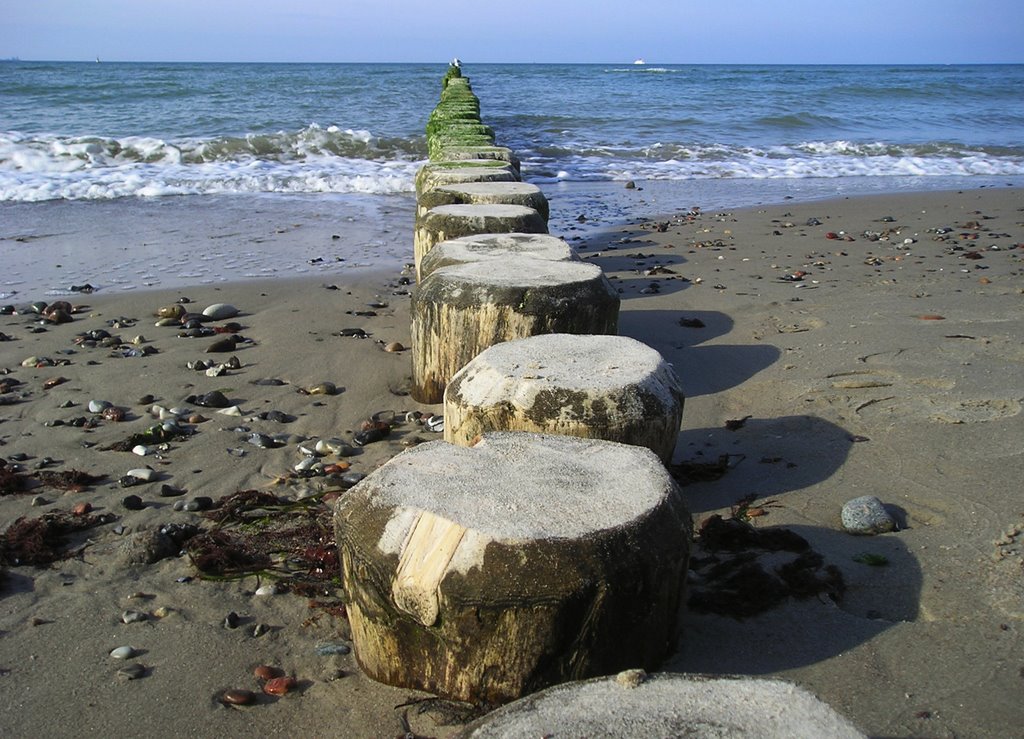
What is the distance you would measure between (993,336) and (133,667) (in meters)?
4.76

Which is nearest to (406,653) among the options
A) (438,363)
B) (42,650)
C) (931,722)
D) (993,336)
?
(42,650)

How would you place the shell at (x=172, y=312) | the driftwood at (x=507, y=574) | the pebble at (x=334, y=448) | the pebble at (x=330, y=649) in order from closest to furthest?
the driftwood at (x=507, y=574) → the pebble at (x=330, y=649) → the pebble at (x=334, y=448) → the shell at (x=172, y=312)

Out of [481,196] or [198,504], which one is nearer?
[198,504]

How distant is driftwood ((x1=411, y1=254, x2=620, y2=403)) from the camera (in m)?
4.13

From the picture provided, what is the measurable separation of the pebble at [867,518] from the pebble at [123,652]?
7.72 ft

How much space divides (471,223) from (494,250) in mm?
798

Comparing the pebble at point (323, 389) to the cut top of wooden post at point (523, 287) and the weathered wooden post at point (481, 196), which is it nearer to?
the cut top of wooden post at point (523, 287)

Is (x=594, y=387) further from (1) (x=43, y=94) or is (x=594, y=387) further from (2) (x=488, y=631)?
(1) (x=43, y=94)

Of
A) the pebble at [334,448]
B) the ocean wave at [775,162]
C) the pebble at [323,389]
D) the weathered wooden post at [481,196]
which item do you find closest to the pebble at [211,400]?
the pebble at [323,389]

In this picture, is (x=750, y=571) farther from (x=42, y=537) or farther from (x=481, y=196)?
(x=481, y=196)

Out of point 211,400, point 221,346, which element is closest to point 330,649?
point 211,400

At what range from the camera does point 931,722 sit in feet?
7.39

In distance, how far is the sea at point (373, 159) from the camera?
9672 millimetres

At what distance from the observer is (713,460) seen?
13.0 feet
